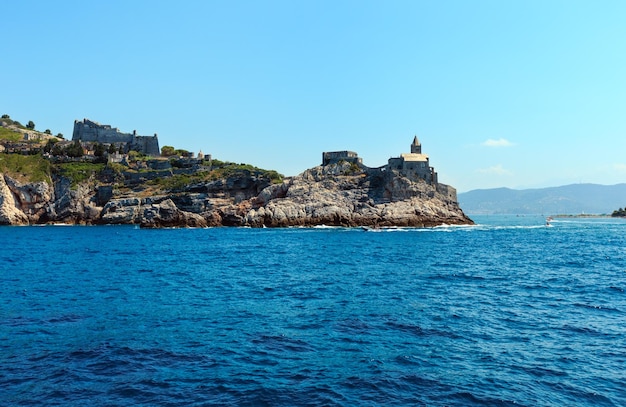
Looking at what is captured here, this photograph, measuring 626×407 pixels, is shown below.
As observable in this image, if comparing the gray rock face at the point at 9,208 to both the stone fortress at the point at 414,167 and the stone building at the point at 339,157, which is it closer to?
the stone building at the point at 339,157

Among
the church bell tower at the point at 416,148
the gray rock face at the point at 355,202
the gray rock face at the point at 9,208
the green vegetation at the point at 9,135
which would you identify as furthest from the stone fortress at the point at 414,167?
the green vegetation at the point at 9,135

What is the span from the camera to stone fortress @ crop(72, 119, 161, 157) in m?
126

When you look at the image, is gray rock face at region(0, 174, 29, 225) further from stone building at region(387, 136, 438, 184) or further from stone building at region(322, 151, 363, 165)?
stone building at region(387, 136, 438, 184)

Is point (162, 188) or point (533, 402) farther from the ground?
point (162, 188)

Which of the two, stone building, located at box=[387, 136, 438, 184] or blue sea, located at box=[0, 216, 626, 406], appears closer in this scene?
blue sea, located at box=[0, 216, 626, 406]

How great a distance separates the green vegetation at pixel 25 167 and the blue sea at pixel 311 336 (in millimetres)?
73365

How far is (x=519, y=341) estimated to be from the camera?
1642 centimetres

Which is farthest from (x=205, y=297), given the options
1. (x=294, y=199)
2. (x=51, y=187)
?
(x=51, y=187)

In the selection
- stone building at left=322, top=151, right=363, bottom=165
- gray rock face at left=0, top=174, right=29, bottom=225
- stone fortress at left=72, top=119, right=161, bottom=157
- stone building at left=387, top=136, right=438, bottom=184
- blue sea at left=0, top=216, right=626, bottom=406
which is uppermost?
stone fortress at left=72, top=119, right=161, bottom=157

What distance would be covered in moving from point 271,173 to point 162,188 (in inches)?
941

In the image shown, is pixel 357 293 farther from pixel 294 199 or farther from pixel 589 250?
pixel 294 199

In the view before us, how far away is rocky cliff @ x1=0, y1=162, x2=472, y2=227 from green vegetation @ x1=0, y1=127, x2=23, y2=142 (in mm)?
35530

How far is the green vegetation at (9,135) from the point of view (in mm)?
123287

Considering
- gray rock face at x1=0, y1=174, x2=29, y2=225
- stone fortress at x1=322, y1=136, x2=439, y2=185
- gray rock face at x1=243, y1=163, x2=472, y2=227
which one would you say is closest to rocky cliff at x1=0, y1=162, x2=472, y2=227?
gray rock face at x1=243, y1=163, x2=472, y2=227
